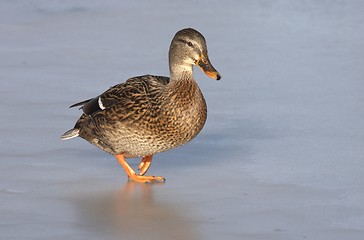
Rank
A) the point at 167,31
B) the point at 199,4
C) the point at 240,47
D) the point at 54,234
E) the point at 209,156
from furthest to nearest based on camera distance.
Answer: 1. the point at 199,4
2. the point at 167,31
3. the point at 240,47
4. the point at 209,156
5. the point at 54,234

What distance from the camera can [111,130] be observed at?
584 centimetres

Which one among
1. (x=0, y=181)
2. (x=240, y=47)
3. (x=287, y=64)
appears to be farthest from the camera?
(x=240, y=47)

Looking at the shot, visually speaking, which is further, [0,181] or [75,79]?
[75,79]

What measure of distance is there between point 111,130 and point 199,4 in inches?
205

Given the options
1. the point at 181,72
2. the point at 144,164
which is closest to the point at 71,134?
the point at 144,164

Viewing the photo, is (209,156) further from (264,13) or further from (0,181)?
(264,13)

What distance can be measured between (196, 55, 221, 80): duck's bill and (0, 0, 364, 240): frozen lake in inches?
22.8

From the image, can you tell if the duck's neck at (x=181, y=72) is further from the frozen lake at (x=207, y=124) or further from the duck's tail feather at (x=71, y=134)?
the duck's tail feather at (x=71, y=134)

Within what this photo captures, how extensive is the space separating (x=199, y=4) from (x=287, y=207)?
5.94m

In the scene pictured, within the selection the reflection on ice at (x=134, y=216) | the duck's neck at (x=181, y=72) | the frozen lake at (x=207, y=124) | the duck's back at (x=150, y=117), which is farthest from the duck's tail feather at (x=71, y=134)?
the duck's neck at (x=181, y=72)

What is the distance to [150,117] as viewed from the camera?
225 inches

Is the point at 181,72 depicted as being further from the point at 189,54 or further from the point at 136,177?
the point at 136,177

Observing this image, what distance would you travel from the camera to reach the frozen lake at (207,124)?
16.3 feet

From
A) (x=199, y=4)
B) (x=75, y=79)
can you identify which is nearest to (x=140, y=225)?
(x=75, y=79)
